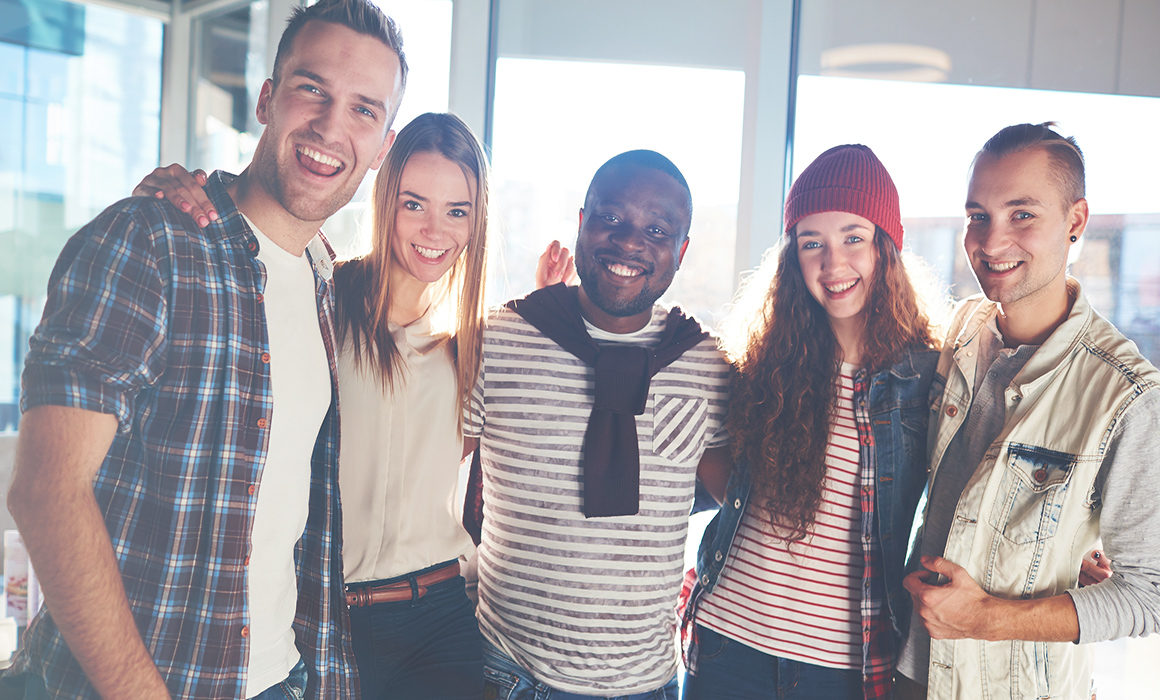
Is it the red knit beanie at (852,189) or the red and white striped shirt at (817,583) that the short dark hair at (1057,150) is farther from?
the red and white striped shirt at (817,583)

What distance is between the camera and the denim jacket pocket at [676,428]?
1.68 m

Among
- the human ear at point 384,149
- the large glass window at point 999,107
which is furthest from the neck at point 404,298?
the large glass window at point 999,107

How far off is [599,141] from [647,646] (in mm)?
2014

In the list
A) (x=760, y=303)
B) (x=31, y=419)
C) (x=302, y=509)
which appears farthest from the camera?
(x=760, y=303)

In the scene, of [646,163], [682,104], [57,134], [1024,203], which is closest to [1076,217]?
[1024,203]

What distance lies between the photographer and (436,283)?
5.79 ft

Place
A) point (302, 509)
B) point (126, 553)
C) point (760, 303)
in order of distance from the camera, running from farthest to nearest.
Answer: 1. point (760, 303)
2. point (302, 509)
3. point (126, 553)

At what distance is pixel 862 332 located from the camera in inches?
67.7

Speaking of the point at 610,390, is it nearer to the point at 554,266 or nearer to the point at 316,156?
the point at 554,266

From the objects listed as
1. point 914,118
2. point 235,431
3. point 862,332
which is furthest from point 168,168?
point 914,118

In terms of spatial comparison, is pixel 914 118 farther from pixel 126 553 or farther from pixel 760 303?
pixel 126 553

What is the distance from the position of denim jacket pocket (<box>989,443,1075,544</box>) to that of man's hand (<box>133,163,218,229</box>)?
141cm

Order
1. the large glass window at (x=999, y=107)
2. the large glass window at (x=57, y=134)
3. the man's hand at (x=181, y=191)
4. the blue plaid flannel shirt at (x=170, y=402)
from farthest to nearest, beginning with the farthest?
the large glass window at (x=57, y=134)
the large glass window at (x=999, y=107)
the man's hand at (x=181, y=191)
the blue plaid flannel shirt at (x=170, y=402)

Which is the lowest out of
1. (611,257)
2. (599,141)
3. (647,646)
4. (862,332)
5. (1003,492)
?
(647,646)
